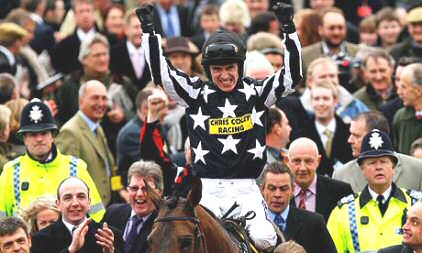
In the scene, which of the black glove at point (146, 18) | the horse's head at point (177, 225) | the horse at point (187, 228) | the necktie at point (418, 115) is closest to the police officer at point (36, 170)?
the black glove at point (146, 18)

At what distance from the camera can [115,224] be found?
1420 centimetres

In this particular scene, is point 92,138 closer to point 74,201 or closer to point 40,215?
point 40,215

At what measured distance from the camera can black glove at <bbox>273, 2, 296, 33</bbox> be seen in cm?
1165

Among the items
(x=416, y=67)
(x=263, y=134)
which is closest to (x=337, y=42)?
(x=416, y=67)

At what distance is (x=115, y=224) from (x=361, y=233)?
A: 2539mm

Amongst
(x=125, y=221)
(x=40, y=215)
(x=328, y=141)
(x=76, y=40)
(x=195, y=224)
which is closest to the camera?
(x=195, y=224)

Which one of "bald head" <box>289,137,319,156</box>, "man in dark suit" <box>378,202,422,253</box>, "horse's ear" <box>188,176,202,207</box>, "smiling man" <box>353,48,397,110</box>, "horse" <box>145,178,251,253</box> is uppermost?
"smiling man" <box>353,48,397,110</box>

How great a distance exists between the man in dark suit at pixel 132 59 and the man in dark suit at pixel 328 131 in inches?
146

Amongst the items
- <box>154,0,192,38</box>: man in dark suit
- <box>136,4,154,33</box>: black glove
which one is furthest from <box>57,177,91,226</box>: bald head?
<box>154,0,192,38</box>: man in dark suit

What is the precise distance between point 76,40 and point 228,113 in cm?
924

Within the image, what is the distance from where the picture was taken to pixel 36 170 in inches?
572

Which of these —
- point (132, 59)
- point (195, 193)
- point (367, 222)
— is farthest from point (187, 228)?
point (132, 59)

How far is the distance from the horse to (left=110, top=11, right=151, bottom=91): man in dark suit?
9.19m

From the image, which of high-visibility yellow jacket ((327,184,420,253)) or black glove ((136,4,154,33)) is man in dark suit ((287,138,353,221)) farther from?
black glove ((136,4,154,33))
